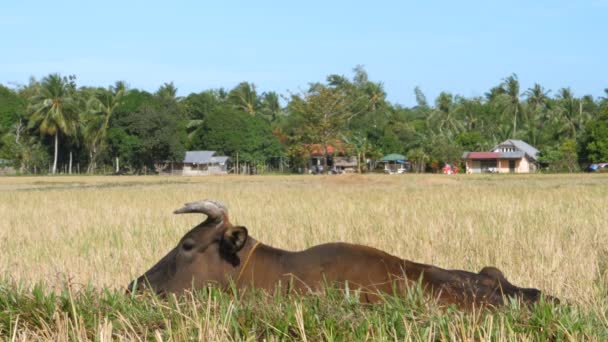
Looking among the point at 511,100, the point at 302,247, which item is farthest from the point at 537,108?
the point at 302,247

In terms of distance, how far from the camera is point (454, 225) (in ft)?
35.3

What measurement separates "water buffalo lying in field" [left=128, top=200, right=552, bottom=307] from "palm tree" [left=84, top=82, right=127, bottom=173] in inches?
3132

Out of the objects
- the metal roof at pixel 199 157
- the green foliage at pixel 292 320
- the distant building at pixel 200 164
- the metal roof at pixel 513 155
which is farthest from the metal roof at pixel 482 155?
the green foliage at pixel 292 320

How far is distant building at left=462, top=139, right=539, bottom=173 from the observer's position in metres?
82.8

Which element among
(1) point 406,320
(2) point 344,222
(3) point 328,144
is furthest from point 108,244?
(3) point 328,144

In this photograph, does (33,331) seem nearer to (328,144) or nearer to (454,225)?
(454,225)

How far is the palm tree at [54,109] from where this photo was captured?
3041 inches

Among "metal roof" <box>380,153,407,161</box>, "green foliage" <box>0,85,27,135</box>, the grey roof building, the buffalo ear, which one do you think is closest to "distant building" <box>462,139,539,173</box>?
"metal roof" <box>380,153,407,161</box>

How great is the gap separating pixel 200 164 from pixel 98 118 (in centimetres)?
1217

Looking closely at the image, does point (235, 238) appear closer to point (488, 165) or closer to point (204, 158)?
point (204, 158)

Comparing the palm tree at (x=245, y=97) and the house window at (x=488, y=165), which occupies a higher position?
the palm tree at (x=245, y=97)

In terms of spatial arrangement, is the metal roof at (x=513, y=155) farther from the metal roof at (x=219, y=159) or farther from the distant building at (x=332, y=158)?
the metal roof at (x=219, y=159)

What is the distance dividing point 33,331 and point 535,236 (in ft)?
23.2

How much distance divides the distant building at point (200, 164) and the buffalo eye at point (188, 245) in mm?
79826
